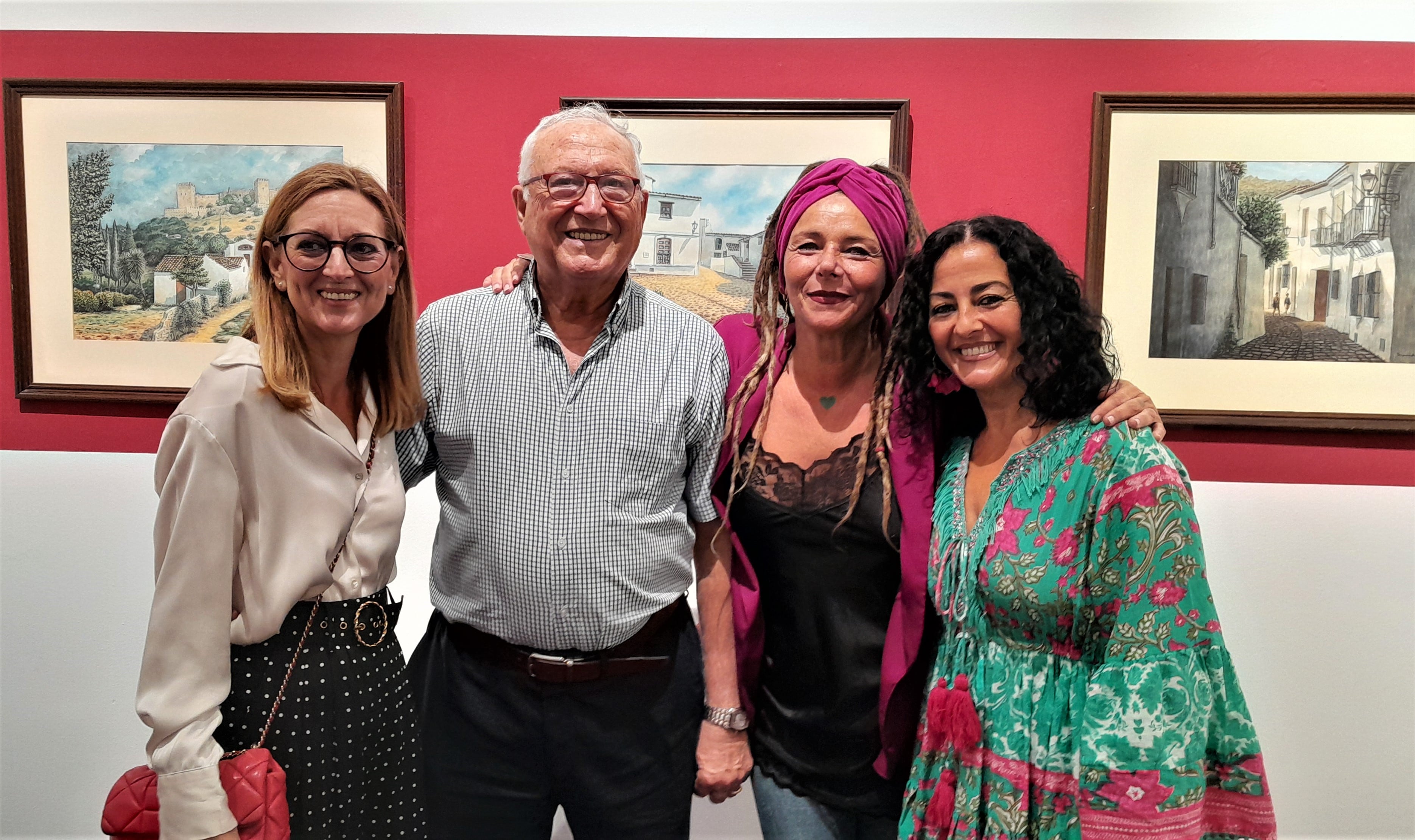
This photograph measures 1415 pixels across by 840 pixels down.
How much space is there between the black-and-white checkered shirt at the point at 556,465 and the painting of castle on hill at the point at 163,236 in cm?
99

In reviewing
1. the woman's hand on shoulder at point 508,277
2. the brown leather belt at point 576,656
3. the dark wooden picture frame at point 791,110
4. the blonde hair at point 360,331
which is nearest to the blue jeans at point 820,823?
the brown leather belt at point 576,656

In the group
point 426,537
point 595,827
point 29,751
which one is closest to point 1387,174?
point 595,827

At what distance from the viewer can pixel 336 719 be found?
138 cm

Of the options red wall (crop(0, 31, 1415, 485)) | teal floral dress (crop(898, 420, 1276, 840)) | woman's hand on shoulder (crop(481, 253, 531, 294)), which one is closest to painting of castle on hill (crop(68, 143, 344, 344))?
red wall (crop(0, 31, 1415, 485))

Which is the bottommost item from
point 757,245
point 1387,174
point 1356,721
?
point 1356,721

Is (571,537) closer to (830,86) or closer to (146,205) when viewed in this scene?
(830,86)

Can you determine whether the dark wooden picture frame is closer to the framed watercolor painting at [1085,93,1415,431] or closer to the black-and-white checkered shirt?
the framed watercolor painting at [1085,93,1415,431]

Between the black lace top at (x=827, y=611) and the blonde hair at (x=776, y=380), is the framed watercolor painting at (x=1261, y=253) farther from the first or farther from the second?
the black lace top at (x=827, y=611)

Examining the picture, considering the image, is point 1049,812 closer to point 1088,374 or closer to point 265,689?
point 1088,374

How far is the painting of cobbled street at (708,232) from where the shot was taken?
90.5 inches

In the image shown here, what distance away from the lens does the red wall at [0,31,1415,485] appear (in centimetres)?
227

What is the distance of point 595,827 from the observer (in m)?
1.75

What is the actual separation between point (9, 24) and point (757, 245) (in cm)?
229

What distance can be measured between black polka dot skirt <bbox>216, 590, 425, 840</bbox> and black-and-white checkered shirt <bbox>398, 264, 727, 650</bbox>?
0.26 meters
